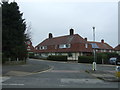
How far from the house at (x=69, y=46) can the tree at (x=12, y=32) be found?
944 inches

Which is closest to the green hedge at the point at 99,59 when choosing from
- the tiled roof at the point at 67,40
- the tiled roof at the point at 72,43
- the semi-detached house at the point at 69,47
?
the semi-detached house at the point at 69,47

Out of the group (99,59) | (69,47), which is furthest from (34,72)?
(69,47)

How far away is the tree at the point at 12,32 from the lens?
90.0ft

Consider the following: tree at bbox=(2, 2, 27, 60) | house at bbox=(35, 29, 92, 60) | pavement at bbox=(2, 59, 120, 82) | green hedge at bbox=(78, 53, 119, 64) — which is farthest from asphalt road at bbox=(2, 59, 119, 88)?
house at bbox=(35, 29, 92, 60)

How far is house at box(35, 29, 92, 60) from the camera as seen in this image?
172 ft

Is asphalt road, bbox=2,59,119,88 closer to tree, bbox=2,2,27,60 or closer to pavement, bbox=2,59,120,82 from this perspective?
pavement, bbox=2,59,120,82

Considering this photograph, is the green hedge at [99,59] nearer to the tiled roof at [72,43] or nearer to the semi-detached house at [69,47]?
the semi-detached house at [69,47]

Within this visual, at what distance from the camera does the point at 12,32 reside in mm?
28359

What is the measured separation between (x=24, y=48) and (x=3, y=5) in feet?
22.9

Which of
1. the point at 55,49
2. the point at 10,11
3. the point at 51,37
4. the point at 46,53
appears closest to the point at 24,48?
the point at 10,11

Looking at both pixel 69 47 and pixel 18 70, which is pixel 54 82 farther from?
pixel 69 47

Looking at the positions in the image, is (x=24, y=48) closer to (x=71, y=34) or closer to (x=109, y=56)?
(x=109, y=56)

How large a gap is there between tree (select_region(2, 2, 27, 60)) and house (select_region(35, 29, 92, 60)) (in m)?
24.0

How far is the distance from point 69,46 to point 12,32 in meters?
27.8
